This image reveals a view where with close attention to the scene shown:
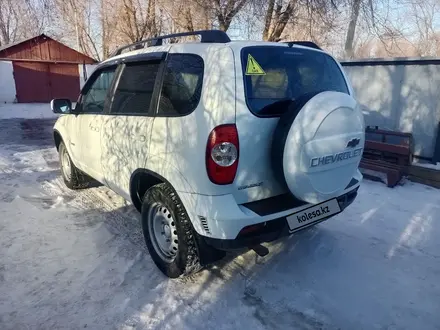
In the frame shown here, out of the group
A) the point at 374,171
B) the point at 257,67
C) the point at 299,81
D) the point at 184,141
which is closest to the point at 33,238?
the point at 184,141

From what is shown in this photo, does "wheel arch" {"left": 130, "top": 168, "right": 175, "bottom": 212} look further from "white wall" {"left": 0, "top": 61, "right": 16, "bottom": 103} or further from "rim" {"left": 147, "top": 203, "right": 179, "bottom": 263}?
"white wall" {"left": 0, "top": 61, "right": 16, "bottom": 103}

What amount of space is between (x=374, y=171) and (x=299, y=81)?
3.75 metres

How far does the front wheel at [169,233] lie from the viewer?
8.47 feet

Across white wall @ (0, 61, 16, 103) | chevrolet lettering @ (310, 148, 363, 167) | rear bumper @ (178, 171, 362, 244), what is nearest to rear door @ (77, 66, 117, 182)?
rear bumper @ (178, 171, 362, 244)

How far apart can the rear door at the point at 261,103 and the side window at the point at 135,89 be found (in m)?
0.90

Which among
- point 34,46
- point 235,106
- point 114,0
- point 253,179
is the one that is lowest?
point 253,179

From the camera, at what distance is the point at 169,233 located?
2.88 meters

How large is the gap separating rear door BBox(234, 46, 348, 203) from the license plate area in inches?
9.3

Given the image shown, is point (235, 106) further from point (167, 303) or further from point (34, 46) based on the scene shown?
point (34, 46)

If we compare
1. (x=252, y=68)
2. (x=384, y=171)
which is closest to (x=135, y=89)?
(x=252, y=68)

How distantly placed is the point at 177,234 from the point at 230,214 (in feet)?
2.00

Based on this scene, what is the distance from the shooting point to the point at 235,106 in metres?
2.26

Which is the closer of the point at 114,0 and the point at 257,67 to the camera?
the point at 257,67

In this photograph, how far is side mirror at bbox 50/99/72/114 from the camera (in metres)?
4.14
